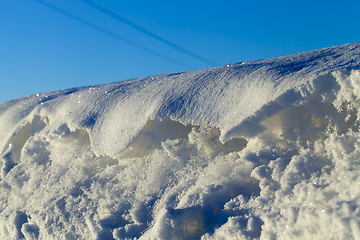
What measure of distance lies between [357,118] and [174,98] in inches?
34.7

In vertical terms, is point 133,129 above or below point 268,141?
above

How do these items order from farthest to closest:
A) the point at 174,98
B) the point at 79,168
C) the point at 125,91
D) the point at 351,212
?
the point at 125,91
the point at 79,168
the point at 174,98
the point at 351,212

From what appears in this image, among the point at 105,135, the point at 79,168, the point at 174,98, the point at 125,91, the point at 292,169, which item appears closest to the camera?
the point at 292,169

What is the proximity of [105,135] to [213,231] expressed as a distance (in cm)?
91

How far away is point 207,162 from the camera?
1458mm

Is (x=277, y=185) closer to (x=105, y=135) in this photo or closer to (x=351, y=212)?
(x=351, y=212)

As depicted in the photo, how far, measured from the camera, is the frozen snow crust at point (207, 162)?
3.38 ft

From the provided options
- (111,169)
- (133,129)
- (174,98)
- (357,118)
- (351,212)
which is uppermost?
(174,98)

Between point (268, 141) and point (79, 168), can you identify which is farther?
point (79, 168)

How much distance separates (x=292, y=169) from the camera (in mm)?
1113

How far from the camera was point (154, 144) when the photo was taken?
1679 millimetres

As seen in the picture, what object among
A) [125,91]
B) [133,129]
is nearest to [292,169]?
[133,129]

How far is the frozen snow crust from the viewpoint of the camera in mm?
1029

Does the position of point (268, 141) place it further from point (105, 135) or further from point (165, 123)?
point (105, 135)
